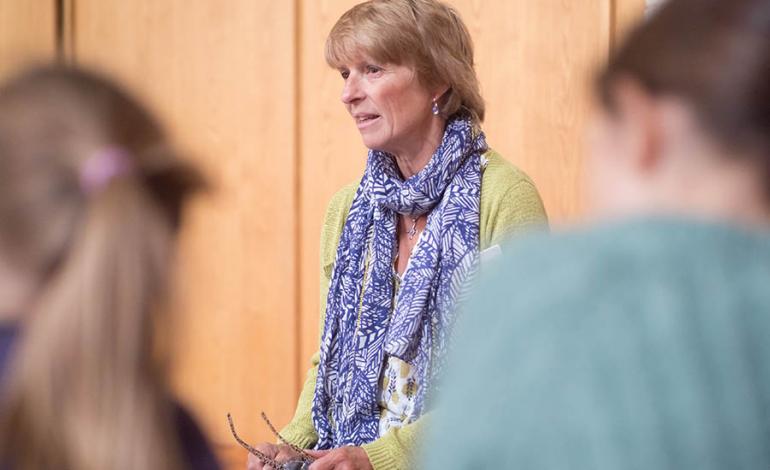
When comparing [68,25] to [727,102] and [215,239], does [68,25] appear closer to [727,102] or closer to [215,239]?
[215,239]

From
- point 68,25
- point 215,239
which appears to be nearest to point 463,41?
point 215,239

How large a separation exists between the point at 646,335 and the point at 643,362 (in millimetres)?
22

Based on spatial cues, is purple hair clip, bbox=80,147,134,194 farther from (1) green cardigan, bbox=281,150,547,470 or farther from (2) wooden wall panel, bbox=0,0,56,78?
(2) wooden wall panel, bbox=0,0,56,78

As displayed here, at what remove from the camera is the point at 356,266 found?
2.38 m

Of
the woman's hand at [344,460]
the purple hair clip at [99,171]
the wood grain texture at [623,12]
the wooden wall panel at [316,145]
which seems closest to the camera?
the purple hair clip at [99,171]

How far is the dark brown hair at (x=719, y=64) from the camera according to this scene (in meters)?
0.87

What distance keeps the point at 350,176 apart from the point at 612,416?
331cm

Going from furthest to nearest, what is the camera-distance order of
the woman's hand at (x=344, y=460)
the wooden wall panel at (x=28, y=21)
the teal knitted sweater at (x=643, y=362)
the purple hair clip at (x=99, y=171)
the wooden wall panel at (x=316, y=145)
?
the wooden wall panel at (x=28, y=21)
the wooden wall panel at (x=316, y=145)
the woman's hand at (x=344, y=460)
the purple hair clip at (x=99, y=171)
the teal knitted sweater at (x=643, y=362)

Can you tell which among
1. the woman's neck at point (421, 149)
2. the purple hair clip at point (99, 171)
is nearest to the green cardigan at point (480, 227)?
the woman's neck at point (421, 149)

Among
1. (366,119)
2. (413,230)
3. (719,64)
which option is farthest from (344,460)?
(719,64)

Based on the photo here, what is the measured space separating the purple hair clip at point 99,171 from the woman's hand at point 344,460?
3.95ft

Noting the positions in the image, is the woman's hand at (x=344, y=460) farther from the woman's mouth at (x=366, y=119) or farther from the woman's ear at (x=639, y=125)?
the woman's ear at (x=639, y=125)

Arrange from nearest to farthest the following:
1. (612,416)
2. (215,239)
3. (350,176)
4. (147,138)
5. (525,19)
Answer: (612,416)
(147,138)
(525,19)
(350,176)
(215,239)

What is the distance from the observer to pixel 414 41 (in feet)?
7.66
